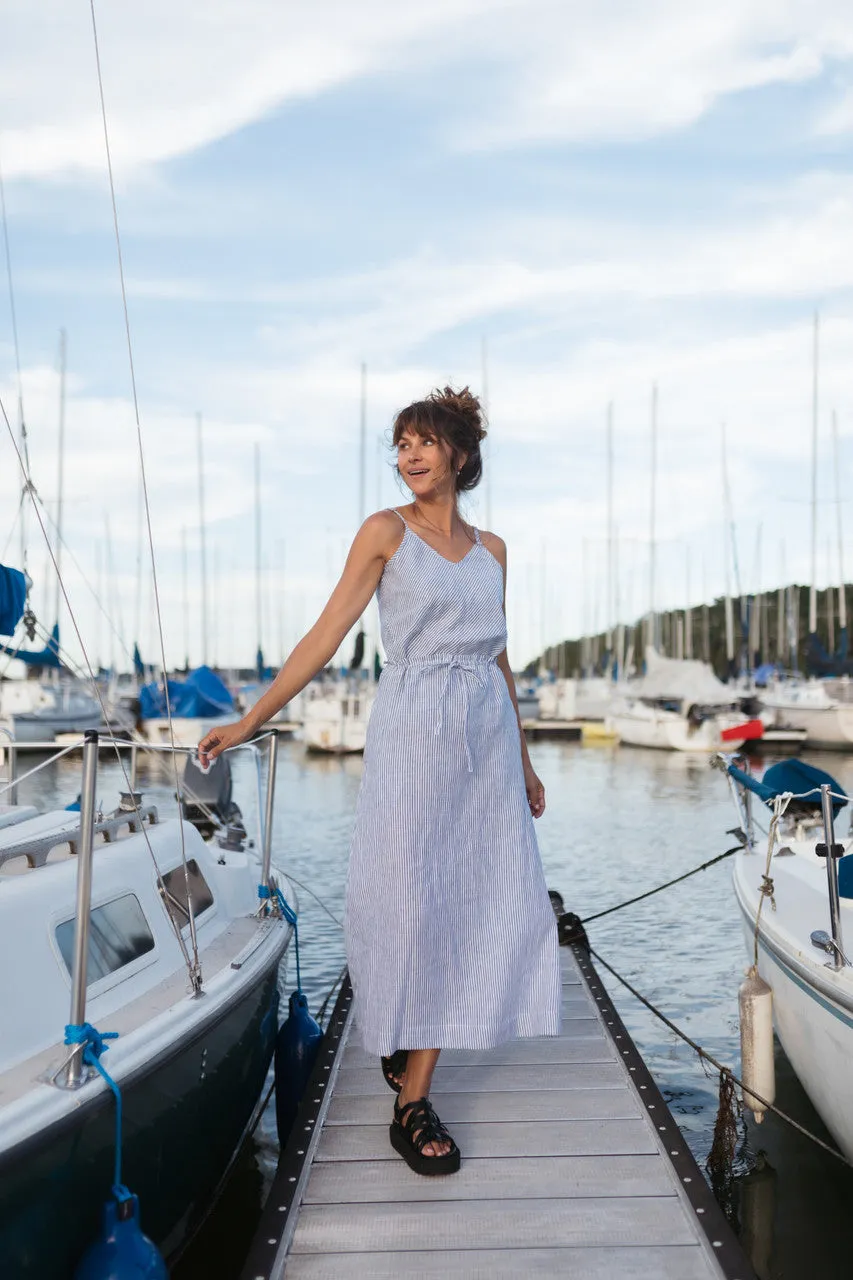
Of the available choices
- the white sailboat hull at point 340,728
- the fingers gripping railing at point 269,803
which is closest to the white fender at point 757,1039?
the fingers gripping railing at point 269,803

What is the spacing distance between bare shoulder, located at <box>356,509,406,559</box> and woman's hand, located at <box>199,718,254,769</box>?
2.16ft

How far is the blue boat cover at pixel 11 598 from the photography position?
578 centimetres

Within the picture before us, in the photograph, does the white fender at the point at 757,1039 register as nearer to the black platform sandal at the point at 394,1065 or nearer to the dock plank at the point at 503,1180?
the dock plank at the point at 503,1180

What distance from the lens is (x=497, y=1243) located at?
3.16 m

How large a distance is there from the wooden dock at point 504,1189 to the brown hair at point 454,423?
87.9 inches

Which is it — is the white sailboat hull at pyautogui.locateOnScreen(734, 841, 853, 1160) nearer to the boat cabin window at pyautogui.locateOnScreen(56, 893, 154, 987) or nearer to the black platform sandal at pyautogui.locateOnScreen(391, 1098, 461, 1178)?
the black platform sandal at pyautogui.locateOnScreen(391, 1098, 461, 1178)

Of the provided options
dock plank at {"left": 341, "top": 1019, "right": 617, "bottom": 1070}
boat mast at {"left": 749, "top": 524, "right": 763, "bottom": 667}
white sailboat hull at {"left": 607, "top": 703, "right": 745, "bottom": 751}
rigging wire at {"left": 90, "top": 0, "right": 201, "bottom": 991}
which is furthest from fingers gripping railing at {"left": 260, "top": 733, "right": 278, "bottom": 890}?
boat mast at {"left": 749, "top": 524, "right": 763, "bottom": 667}

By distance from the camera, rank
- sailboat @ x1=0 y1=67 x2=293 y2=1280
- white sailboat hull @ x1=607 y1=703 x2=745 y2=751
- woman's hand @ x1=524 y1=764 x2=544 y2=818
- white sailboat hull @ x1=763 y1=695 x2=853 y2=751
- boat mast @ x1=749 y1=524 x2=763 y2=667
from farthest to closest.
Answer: boat mast @ x1=749 y1=524 x2=763 y2=667 < white sailboat hull @ x1=607 y1=703 x2=745 y2=751 < white sailboat hull @ x1=763 y1=695 x2=853 y2=751 < woman's hand @ x1=524 y1=764 x2=544 y2=818 < sailboat @ x1=0 y1=67 x2=293 y2=1280

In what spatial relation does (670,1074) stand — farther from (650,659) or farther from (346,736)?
(650,659)

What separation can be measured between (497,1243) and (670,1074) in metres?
4.45

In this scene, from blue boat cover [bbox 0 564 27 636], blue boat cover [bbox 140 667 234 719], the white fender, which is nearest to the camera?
the white fender

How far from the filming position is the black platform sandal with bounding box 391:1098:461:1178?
138 inches

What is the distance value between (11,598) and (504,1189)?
390cm

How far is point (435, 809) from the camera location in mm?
3332
